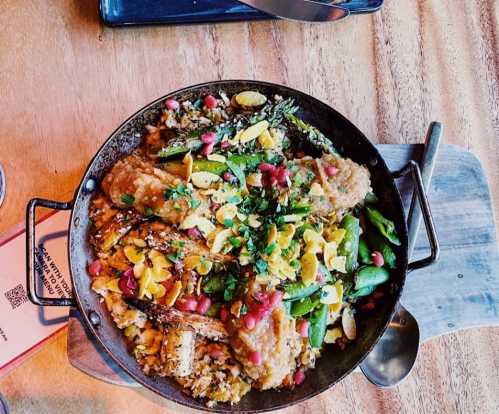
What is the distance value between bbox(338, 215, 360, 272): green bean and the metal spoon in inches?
12.8

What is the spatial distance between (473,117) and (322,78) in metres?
0.78

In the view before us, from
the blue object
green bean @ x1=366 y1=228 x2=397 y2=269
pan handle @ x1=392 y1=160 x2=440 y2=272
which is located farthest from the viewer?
the blue object

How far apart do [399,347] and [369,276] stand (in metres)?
0.44

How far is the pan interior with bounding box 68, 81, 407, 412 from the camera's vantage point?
2.09 metres

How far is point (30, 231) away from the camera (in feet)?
6.58

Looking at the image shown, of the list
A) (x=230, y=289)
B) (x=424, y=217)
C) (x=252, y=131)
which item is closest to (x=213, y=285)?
(x=230, y=289)

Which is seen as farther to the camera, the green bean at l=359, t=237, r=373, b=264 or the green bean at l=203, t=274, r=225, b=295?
the green bean at l=359, t=237, r=373, b=264

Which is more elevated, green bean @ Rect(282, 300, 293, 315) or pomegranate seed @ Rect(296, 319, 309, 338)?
green bean @ Rect(282, 300, 293, 315)

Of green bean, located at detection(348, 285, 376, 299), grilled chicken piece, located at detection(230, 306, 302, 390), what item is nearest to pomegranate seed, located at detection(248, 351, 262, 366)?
grilled chicken piece, located at detection(230, 306, 302, 390)

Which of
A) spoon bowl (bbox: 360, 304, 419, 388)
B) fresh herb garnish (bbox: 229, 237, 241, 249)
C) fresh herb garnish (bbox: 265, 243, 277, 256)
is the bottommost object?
spoon bowl (bbox: 360, 304, 419, 388)

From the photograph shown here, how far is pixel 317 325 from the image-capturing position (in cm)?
214

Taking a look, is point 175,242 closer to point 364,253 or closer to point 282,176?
point 282,176

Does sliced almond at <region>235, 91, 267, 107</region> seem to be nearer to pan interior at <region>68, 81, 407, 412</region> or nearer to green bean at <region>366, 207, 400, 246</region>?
pan interior at <region>68, 81, 407, 412</region>

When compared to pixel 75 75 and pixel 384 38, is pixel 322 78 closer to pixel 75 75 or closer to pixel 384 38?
pixel 384 38
